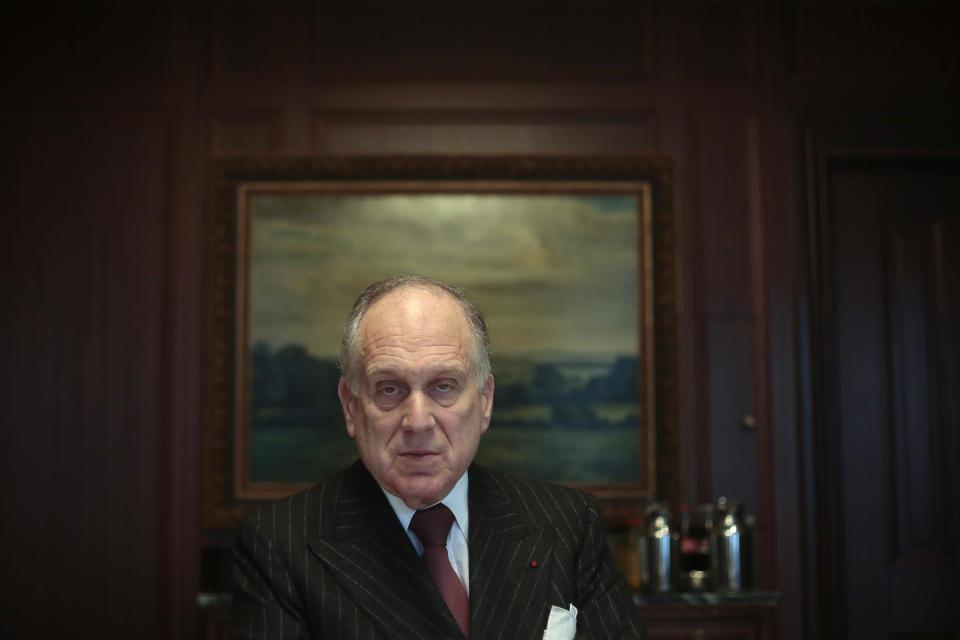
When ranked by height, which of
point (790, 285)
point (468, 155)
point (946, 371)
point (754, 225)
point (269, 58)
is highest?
point (269, 58)

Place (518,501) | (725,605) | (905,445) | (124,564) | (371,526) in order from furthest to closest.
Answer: (905,445) → (124,564) → (725,605) → (518,501) → (371,526)

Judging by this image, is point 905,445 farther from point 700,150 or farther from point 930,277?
point 700,150

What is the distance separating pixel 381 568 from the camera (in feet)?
5.61

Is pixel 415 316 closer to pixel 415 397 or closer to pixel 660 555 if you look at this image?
pixel 415 397

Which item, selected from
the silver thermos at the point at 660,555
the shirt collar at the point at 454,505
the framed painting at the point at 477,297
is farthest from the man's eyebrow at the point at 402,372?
the framed painting at the point at 477,297

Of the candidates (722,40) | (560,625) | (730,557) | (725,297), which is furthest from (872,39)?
(560,625)

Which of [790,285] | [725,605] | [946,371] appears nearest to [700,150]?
[790,285]

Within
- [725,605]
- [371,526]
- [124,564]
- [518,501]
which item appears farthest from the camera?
[124,564]

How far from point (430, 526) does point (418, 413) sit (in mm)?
247

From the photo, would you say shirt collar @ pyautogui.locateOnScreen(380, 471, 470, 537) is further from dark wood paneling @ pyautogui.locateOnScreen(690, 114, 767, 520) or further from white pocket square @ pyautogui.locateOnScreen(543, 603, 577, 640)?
dark wood paneling @ pyautogui.locateOnScreen(690, 114, 767, 520)

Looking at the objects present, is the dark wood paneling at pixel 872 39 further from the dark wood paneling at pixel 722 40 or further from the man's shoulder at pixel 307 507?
the man's shoulder at pixel 307 507

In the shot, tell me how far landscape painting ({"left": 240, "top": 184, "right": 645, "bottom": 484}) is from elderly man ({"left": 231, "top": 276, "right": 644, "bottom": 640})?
6.52 ft

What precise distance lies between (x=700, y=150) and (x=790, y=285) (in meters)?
0.69

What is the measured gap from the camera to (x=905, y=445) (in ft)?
13.4
